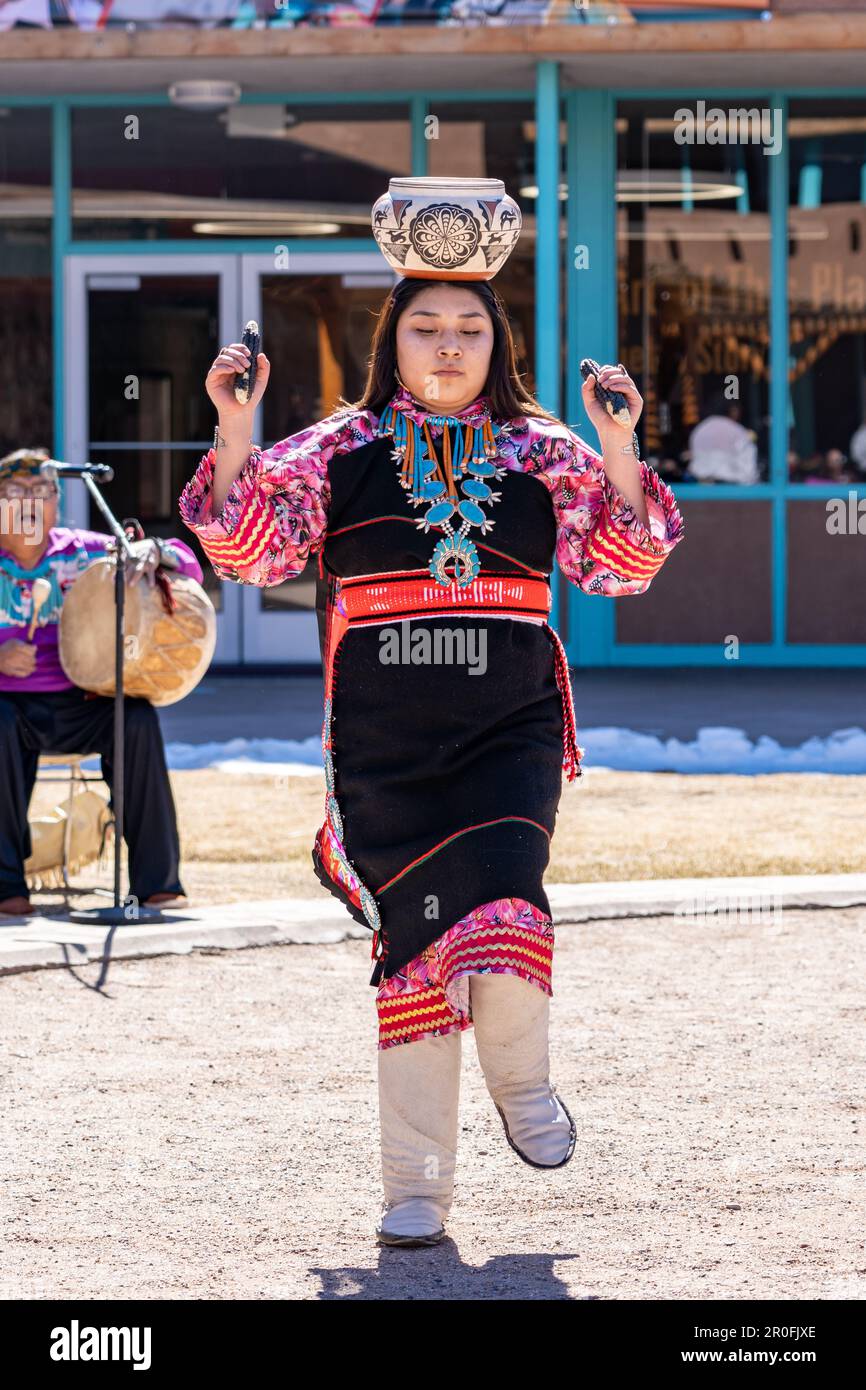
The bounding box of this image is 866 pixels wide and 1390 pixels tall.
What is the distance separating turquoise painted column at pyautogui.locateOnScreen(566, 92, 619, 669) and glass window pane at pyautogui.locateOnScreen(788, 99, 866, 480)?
3.42ft

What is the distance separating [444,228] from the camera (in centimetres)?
424

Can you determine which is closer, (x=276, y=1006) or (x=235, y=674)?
(x=276, y=1006)

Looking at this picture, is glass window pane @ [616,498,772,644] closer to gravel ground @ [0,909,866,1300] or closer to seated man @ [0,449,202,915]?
seated man @ [0,449,202,915]

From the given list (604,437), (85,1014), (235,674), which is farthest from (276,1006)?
(235,674)

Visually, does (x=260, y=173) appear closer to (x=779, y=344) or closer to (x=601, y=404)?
(x=779, y=344)

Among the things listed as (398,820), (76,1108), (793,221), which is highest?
(793,221)

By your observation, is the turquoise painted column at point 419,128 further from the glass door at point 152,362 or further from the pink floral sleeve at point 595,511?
the pink floral sleeve at point 595,511

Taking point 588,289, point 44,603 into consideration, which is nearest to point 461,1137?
point 44,603

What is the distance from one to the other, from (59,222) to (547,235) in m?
3.04

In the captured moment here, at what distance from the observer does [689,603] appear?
14062mm

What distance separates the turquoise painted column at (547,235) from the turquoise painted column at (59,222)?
9.60ft

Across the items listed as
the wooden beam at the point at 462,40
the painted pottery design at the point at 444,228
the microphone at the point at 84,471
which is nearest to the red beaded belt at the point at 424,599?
the painted pottery design at the point at 444,228
